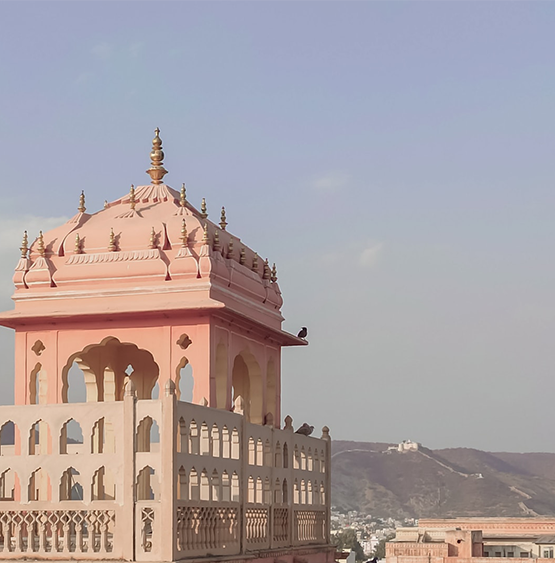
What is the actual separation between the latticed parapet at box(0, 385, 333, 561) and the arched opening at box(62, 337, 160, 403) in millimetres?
2490

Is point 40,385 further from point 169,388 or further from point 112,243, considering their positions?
point 169,388

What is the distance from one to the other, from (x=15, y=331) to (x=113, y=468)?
408 centimetres

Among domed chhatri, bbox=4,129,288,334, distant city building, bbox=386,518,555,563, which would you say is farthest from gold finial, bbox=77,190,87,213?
distant city building, bbox=386,518,555,563

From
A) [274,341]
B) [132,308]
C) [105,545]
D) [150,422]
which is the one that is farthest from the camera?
[274,341]

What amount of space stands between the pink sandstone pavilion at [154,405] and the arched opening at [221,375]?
0.8 inches

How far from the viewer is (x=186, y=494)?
573 inches

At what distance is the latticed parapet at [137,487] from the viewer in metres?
14.3

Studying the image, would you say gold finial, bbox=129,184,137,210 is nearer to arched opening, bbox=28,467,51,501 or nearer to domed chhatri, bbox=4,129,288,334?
domed chhatri, bbox=4,129,288,334

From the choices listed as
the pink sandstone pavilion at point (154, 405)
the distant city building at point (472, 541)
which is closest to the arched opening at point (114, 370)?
the pink sandstone pavilion at point (154, 405)

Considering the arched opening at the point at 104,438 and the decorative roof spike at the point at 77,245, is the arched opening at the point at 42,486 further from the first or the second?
the decorative roof spike at the point at 77,245

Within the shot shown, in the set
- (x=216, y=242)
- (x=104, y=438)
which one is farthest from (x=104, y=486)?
(x=216, y=242)

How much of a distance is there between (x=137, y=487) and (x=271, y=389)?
5.67m

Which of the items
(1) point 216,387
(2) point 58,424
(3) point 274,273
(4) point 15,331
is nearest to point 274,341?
(3) point 274,273

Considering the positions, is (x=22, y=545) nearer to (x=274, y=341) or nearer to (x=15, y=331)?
(x=15, y=331)
